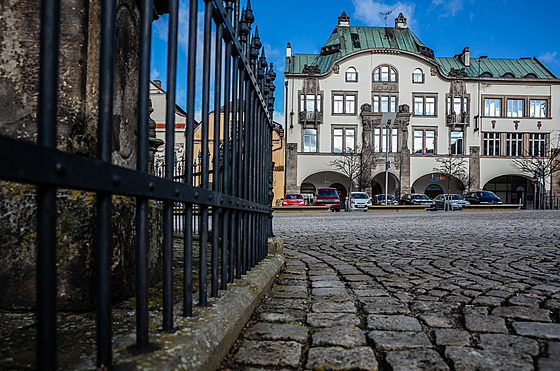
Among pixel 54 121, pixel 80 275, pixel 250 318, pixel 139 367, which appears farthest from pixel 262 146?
pixel 54 121

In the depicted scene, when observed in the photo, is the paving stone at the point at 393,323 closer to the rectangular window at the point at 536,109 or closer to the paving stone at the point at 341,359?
the paving stone at the point at 341,359

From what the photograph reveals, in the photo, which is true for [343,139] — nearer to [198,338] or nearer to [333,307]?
[333,307]

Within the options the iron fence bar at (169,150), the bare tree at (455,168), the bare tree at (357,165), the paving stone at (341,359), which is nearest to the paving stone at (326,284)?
the paving stone at (341,359)

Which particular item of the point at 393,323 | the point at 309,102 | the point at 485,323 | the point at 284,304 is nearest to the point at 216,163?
the point at 284,304

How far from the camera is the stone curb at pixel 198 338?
1375 mm

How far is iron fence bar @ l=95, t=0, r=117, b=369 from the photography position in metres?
1.16

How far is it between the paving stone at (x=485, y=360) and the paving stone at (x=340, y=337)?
412mm

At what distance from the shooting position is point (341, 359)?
6.49 ft

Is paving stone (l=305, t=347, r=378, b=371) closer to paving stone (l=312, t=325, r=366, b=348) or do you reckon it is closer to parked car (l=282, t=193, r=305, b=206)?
paving stone (l=312, t=325, r=366, b=348)

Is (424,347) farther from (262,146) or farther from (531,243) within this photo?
(531,243)

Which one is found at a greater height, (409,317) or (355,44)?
(355,44)

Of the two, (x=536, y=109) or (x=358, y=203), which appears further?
(x=536, y=109)

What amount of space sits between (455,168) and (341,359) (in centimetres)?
3939

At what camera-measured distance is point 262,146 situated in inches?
158
